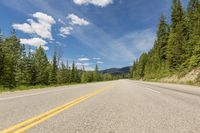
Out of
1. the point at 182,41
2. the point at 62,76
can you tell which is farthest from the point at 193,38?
the point at 62,76

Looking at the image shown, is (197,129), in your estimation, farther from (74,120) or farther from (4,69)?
(4,69)

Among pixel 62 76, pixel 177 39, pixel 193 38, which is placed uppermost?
pixel 177 39

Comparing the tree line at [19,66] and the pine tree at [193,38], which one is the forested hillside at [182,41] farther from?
the tree line at [19,66]

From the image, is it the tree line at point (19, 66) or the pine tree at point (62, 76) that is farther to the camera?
the pine tree at point (62, 76)

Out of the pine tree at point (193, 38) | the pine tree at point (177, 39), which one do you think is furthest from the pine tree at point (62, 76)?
the pine tree at point (193, 38)

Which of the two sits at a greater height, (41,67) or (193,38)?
(193,38)

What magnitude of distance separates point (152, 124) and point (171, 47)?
46102 millimetres

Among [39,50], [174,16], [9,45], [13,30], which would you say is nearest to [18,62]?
[9,45]

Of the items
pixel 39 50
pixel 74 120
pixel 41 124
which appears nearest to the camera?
pixel 41 124

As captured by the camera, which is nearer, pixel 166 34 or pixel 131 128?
pixel 131 128

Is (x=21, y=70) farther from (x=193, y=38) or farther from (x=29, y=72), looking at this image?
(x=193, y=38)

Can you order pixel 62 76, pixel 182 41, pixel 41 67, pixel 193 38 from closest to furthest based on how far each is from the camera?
pixel 193 38, pixel 182 41, pixel 41 67, pixel 62 76

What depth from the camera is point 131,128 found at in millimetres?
4043

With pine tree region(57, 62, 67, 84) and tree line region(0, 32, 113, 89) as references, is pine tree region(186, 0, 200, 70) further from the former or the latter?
pine tree region(57, 62, 67, 84)
